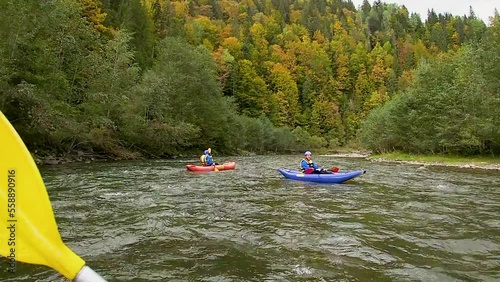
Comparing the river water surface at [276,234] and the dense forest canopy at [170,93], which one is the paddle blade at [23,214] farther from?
the dense forest canopy at [170,93]

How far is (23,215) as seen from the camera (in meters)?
2.37

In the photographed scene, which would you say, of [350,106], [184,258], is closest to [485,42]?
[184,258]

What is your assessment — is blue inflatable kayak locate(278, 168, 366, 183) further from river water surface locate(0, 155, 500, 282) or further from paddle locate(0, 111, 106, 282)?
paddle locate(0, 111, 106, 282)

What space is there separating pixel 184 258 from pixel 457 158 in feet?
109

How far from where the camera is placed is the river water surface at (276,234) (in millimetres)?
5668

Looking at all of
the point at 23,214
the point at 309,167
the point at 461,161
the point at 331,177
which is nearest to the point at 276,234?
the point at 23,214

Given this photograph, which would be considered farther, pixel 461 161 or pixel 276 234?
pixel 461 161

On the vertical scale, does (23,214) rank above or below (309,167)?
above

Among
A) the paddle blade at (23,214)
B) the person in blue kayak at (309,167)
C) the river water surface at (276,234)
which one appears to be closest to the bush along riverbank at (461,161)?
the person in blue kayak at (309,167)

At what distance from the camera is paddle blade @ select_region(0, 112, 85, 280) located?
230 cm

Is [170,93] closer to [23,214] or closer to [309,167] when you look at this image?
[309,167]

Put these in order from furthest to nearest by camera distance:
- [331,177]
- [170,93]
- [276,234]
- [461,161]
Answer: [170,93]
[461,161]
[331,177]
[276,234]

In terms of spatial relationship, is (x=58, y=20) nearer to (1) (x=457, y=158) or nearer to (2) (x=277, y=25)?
(1) (x=457, y=158)

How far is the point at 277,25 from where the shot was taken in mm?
126875
